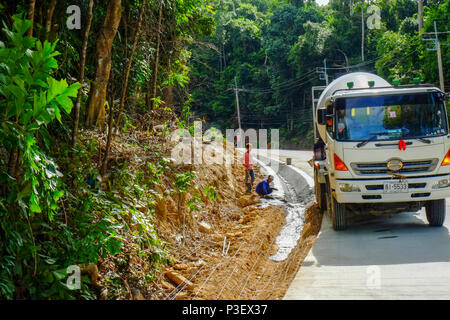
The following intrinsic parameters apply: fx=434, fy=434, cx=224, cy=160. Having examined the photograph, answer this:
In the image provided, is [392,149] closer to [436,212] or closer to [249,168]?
[436,212]

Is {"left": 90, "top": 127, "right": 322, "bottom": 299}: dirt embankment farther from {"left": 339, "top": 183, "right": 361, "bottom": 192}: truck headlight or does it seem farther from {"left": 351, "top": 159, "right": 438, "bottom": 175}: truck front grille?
{"left": 351, "top": 159, "right": 438, "bottom": 175}: truck front grille

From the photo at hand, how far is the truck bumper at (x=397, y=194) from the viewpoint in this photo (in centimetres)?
795

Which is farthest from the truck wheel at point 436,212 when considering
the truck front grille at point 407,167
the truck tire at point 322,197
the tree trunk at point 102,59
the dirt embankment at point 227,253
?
the tree trunk at point 102,59

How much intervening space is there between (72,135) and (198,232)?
14.6ft

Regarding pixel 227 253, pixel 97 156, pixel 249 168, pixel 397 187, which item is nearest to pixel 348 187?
pixel 397 187

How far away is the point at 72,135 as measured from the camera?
591cm

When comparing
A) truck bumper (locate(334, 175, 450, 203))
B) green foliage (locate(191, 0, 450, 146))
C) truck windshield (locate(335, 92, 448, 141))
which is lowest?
truck bumper (locate(334, 175, 450, 203))

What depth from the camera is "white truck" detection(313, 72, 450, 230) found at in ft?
26.1

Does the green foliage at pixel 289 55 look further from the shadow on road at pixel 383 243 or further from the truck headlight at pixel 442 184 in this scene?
the truck headlight at pixel 442 184

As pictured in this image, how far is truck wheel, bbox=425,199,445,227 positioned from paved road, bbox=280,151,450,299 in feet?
0.45

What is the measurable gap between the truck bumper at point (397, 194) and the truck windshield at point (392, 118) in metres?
0.81

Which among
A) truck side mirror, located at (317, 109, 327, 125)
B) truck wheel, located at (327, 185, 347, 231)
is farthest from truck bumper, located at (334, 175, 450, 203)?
truck side mirror, located at (317, 109, 327, 125)
